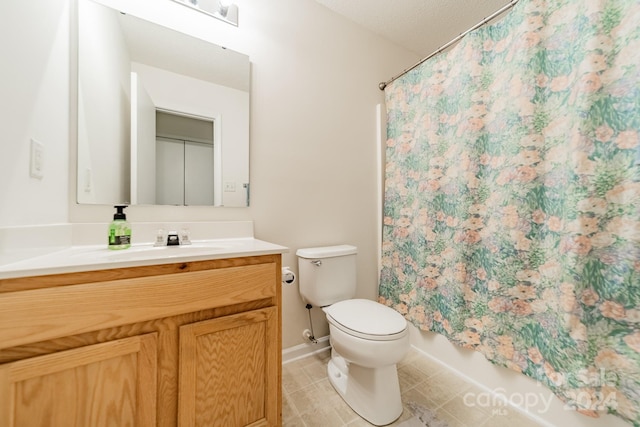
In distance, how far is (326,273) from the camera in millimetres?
1442

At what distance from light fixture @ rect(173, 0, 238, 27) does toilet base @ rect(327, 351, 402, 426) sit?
1.93 m

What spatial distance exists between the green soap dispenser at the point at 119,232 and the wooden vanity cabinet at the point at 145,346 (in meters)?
0.39

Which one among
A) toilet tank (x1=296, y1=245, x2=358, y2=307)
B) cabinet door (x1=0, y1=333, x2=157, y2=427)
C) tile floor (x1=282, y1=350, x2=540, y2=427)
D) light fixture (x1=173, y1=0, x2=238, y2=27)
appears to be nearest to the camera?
cabinet door (x1=0, y1=333, x2=157, y2=427)

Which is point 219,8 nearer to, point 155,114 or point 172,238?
point 155,114

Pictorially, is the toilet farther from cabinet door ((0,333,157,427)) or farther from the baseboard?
cabinet door ((0,333,157,427))

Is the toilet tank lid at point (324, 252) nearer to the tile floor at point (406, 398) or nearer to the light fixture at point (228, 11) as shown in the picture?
the tile floor at point (406, 398)

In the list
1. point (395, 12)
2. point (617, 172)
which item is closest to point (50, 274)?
point (617, 172)

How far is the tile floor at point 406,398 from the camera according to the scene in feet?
3.59

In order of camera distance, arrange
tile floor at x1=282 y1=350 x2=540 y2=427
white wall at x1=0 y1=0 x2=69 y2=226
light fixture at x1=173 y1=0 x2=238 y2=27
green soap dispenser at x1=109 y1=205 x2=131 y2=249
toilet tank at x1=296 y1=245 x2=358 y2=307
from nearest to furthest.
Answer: white wall at x1=0 y1=0 x2=69 y2=226 < green soap dispenser at x1=109 y1=205 x2=131 y2=249 < tile floor at x1=282 y1=350 x2=540 y2=427 < light fixture at x1=173 y1=0 x2=238 y2=27 < toilet tank at x1=296 y1=245 x2=358 y2=307

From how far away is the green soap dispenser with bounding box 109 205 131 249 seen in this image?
0.98 metres

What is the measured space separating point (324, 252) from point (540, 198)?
1.07 meters

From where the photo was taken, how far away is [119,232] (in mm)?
998

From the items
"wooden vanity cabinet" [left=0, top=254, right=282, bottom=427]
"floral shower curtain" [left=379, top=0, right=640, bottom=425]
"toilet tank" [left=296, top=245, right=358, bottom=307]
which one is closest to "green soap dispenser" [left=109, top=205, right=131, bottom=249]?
"wooden vanity cabinet" [left=0, top=254, right=282, bottom=427]

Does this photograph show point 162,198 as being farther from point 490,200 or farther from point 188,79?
point 490,200
